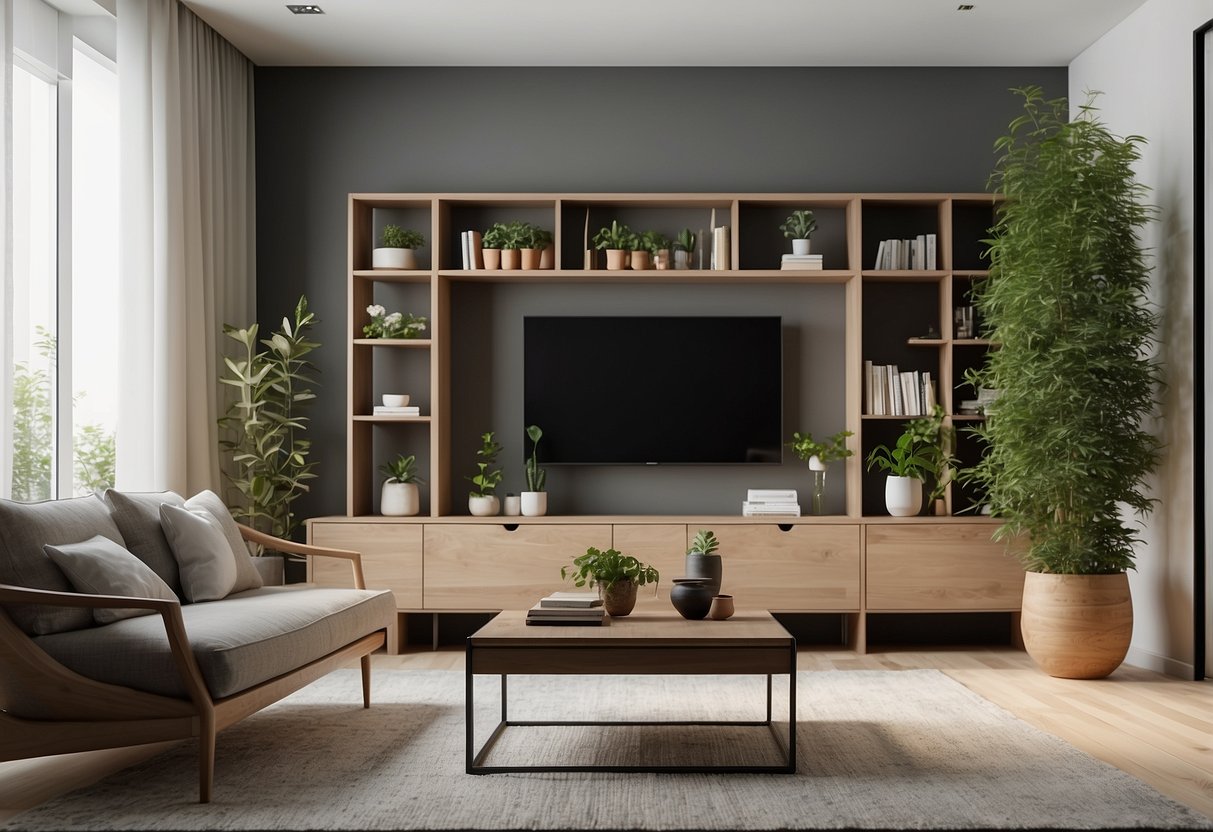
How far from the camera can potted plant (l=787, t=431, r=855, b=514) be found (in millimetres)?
5273

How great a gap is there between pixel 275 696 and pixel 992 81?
462 cm

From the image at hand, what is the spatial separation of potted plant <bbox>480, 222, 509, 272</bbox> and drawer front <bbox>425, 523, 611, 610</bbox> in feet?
4.22

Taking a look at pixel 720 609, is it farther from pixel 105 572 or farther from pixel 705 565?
pixel 105 572

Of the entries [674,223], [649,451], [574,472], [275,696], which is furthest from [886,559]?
[275,696]

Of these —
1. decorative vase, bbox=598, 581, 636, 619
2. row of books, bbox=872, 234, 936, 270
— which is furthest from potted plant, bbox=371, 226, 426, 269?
decorative vase, bbox=598, 581, 636, 619

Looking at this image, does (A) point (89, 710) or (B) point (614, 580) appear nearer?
(A) point (89, 710)

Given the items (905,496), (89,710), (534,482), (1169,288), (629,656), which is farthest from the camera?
(534,482)

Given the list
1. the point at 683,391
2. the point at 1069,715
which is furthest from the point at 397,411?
the point at 1069,715

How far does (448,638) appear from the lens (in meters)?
5.43

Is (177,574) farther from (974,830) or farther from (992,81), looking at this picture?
(992,81)

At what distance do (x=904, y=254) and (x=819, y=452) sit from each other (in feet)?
3.49

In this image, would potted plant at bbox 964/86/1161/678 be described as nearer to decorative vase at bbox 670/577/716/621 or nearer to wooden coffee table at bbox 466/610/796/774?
decorative vase at bbox 670/577/716/621

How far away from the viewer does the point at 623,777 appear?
2.95 meters

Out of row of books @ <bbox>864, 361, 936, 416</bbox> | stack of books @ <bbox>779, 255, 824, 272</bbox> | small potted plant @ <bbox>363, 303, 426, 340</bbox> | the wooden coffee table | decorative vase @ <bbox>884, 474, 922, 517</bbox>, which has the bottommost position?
the wooden coffee table
